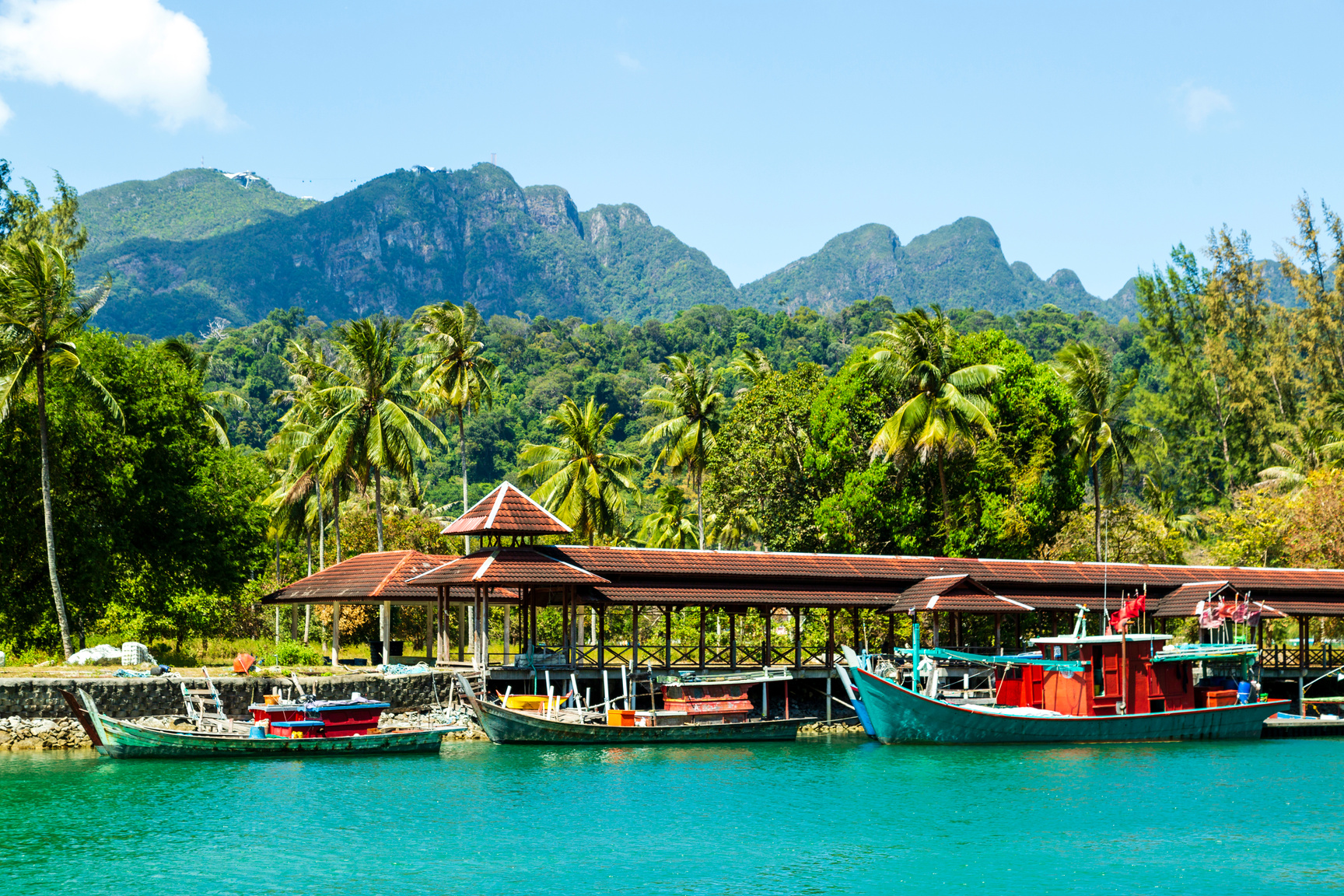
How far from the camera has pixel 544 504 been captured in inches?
2004

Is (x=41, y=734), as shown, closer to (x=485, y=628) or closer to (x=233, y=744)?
(x=233, y=744)

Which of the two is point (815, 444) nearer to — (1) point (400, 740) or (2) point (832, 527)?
(2) point (832, 527)

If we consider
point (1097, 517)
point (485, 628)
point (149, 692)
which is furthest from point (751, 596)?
point (1097, 517)

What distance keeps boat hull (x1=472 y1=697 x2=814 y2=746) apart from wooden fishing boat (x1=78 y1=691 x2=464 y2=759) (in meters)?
1.62

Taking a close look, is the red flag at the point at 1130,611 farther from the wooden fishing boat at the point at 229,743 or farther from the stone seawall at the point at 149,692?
the stone seawall at the point at 149,692

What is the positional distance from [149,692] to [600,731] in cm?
1105

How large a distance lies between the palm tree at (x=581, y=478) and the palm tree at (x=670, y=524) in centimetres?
829

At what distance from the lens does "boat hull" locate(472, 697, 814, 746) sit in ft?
105

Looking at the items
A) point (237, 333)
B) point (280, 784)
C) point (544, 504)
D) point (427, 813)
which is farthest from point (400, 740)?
point (237, 333)

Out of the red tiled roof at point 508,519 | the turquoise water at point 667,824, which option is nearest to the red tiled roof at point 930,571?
the red tiled roof at point 508,519

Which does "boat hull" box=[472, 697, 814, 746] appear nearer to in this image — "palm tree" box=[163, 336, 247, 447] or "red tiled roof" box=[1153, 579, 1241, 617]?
"red tiled roof" box=[1153, 579, 1241, 617]

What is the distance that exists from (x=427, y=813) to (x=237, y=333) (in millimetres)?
Answer: 133977

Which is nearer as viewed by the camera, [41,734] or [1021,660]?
[41,734]

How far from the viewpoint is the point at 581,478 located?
5053 centimetres
